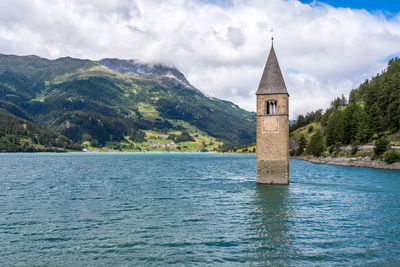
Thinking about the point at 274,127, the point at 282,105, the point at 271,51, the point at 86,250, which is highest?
the point at 271,51

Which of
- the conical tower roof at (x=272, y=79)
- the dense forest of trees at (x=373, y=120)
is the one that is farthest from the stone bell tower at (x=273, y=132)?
the dense forest of trees at (x=373, y=120)

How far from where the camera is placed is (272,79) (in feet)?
174

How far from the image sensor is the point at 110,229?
28.4m

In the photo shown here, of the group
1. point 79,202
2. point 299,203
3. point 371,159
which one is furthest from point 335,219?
point 371,159

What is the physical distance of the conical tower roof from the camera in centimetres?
5225

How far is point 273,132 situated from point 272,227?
24666mm

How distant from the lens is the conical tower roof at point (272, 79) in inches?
2057

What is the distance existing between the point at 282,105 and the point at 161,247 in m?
34.9

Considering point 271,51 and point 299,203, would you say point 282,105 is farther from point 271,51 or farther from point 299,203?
point 299,203

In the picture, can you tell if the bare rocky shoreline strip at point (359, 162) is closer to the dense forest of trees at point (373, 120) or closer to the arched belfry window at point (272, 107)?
the dense forest of trees at point (373, 120)

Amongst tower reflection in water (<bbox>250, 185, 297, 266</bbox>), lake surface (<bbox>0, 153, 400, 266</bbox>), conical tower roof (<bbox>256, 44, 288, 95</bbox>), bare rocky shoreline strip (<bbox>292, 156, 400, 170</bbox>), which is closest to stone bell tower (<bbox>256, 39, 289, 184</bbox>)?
conical tower roof (<bbox>256, 44, 288, 95</bbox>)

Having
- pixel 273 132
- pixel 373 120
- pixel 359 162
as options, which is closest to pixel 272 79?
pixel 273 132

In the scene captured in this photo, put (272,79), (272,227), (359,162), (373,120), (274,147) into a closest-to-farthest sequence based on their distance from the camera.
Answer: (272,227), (274,147), (272,79), (359,162), (373,120)

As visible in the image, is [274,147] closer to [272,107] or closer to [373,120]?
[272,107]
